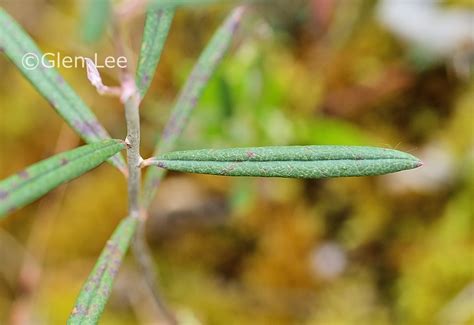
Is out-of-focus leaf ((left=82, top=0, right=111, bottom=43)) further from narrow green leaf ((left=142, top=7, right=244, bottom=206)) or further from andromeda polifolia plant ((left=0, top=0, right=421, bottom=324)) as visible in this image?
narrow green leaf ((left=142, top=7, right=244, bottom=206))

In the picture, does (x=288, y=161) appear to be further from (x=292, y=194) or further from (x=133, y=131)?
(x=292, y=194)

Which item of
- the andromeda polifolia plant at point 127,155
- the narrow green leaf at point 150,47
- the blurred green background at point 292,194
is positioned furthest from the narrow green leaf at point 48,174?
the blurred green background at point 292,194

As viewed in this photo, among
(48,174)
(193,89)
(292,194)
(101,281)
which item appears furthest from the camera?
(292,194)

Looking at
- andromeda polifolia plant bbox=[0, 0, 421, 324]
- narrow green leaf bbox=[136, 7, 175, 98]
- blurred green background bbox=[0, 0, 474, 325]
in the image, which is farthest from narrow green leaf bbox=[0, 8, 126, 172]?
blurred green background bbox=[0, 0, 474, 325]

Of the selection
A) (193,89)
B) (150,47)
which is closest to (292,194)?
(193,89)

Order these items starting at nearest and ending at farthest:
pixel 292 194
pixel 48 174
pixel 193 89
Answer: pixel 48 174 → pixel 193 89 → pixel 292 194

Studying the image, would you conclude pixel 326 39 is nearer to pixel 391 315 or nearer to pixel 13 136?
pixel 391 315
